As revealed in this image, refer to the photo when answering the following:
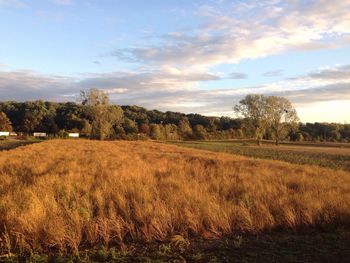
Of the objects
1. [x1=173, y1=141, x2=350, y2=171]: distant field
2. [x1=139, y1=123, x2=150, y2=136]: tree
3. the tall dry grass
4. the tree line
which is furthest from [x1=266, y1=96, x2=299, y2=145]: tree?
the tall dry grass

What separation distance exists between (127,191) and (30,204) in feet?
10.0

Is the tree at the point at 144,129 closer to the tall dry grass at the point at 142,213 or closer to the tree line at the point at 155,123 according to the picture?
the tree line at the point at 155,123

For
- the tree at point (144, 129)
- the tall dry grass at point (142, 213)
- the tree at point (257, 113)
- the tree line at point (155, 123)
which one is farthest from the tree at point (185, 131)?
the tall dry grass at point (142, 213)

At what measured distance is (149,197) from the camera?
10.7m

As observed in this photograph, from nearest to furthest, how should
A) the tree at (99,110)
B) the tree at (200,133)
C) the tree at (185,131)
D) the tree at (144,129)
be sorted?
the tree at (99,110)
the tree at (144,129)
the tree at (200,133)
the tree at (185,131)

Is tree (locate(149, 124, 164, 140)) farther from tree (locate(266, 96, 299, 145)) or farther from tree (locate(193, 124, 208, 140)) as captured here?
tree (locate(266, 96, 299, 145))

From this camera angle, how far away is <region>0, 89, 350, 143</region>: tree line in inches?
3666

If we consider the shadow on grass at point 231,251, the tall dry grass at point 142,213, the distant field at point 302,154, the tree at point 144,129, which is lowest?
the distant field at point 302,154

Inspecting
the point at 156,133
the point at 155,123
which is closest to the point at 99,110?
the point at 156,133

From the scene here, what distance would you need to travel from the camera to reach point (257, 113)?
94.7m

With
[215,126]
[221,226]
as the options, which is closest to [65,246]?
[221,226]

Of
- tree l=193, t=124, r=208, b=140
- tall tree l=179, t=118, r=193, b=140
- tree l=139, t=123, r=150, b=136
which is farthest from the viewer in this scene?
tall tree l=179, t=118, r=193, b=140

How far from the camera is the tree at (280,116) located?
307 feet

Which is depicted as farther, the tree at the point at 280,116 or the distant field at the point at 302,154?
the tree at the point at 280,116
